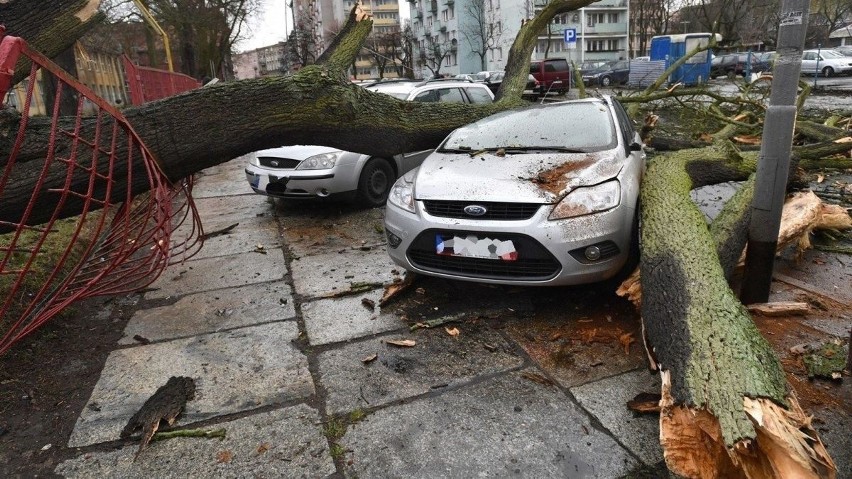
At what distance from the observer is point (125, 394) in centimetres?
310

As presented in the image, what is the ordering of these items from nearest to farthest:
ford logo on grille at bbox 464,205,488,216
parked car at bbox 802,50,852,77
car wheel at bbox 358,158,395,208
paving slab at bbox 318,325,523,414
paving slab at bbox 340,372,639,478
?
paving slab at bbox 340,372,639,478 → paving slab at bbox 318,325,523,414 → ford logo on grille at bbox 464,205,488,216 → car wheel at bbox 358,158,395,208 → parked car at bbox 802,50,852,77

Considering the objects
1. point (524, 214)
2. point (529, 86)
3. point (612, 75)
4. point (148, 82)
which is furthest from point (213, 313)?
point (612, 75)

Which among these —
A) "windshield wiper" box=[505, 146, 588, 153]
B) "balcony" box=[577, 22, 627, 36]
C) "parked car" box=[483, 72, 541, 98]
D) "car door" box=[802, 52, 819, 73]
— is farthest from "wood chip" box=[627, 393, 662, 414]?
"balcony" box=[577, 22, 627, 36]

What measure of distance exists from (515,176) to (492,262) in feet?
2.20

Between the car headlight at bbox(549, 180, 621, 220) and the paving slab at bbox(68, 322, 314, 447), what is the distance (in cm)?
190

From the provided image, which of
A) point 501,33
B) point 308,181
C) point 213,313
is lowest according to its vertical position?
point 213,313

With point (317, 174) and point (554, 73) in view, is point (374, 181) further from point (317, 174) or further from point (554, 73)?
point (554, 73)

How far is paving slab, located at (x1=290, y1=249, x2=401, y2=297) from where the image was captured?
4.68m

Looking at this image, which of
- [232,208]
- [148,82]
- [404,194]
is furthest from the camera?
[148,82]

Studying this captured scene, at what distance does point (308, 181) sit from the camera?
678cm

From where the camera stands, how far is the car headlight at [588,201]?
3510mm

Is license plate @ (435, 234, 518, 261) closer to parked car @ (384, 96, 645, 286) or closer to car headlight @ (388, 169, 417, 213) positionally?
parked car @ (384, 96, 645, 286)

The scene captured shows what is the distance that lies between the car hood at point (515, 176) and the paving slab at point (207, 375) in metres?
1.47

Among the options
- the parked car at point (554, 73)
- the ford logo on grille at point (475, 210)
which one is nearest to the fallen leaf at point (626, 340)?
the ford logo on grille at point (475, 210)
